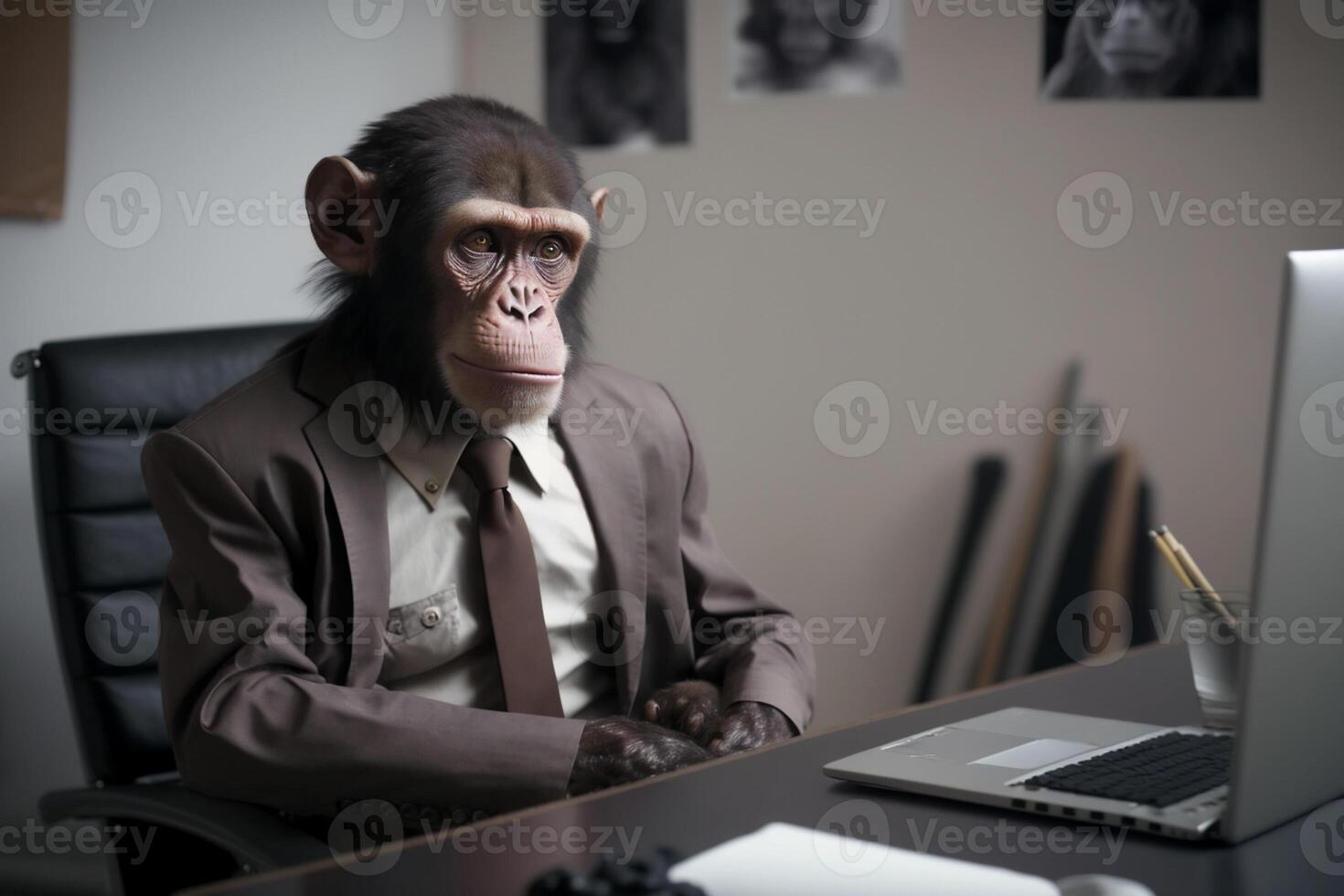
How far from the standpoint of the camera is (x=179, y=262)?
7.99ft

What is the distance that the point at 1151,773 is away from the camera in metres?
1.04

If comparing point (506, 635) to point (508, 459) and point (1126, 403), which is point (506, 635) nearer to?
point (508, 459)

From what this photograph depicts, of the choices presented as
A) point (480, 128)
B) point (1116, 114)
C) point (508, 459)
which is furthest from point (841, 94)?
point (508, 459)

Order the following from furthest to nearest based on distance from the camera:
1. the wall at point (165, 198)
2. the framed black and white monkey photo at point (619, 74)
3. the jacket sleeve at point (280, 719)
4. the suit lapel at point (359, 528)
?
the framed black and white monkey photo at point (619, 74) < the wall at point (165, 198) < the suit lapel at point (359, 528) < the jacket sleeve at point (280, 719)

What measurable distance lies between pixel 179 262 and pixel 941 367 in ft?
5.05

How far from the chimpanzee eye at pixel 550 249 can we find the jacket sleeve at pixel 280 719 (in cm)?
49

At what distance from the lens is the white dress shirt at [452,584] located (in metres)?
1.48

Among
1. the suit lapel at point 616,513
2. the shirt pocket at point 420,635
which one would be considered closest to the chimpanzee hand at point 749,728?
the suit lapel at point 616,513

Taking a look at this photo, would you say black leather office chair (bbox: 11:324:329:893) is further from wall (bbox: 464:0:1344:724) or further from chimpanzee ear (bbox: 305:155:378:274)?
wall (bbox: 464:0:1344:724)

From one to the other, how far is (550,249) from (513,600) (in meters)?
0.45

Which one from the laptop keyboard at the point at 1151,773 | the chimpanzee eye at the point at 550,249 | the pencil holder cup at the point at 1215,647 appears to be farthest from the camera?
the chimpanzee eye at the point at 550,249

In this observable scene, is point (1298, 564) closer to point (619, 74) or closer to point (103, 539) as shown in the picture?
point (103, 539)

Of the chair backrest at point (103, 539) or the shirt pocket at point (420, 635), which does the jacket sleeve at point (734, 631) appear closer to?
the shirt pocket at point (420, 635)

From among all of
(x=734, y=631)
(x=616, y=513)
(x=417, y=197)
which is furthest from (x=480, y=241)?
(x=734, y=631)
